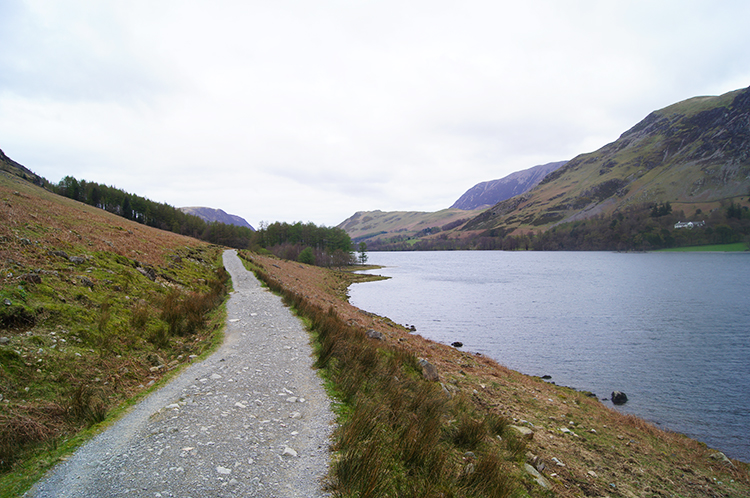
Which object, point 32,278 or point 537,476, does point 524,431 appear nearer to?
point 537,476

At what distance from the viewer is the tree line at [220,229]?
93.7 meters

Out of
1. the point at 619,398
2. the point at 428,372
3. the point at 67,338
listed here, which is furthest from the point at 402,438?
the point at 619,398

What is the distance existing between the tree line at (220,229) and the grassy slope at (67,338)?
240 feet

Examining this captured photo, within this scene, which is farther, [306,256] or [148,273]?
[306,256]

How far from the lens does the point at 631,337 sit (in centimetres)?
2520

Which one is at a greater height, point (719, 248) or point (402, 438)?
point (719, 248)

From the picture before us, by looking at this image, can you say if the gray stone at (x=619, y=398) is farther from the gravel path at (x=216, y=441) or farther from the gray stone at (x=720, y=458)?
the gravel path at (x=216, y=441)

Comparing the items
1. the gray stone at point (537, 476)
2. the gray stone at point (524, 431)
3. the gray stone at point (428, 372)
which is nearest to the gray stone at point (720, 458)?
the gray stone at point (524, 431)

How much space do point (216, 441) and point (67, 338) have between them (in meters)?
5.51

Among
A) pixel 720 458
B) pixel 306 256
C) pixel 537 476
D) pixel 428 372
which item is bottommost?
pixel 720 458

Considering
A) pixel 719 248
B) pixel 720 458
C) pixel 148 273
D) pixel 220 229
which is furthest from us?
pixel 719 248

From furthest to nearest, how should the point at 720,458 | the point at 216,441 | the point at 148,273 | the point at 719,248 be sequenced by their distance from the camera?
1. the point at 719,248
2. the point at 148,273
3. the point at 720,458
4. the point at 216,441

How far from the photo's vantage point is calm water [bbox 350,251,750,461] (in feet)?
48.2

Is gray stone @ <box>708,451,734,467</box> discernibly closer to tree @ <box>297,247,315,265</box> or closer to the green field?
tree @ <box>297,247,315,265</box>
